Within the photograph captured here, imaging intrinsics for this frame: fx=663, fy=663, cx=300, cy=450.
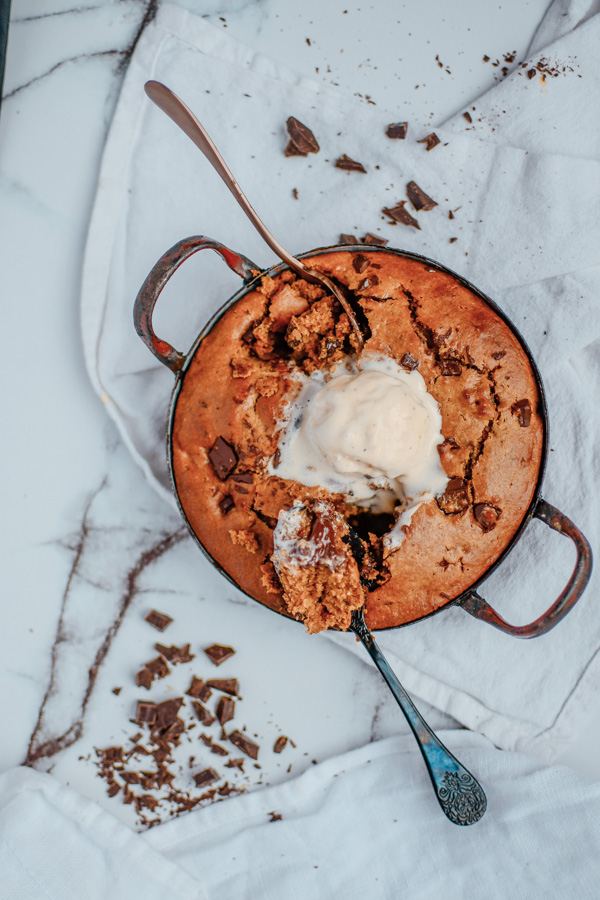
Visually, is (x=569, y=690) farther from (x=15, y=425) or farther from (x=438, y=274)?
(x=15, y=425)

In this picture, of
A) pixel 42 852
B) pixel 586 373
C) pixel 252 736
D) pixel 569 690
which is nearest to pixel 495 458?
pixel 586 373

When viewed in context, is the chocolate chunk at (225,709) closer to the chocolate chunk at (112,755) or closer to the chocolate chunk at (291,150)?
the chocolate chunk at (112,755)

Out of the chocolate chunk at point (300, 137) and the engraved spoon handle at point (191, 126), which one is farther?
the chocolate chunk at point (300, 137)

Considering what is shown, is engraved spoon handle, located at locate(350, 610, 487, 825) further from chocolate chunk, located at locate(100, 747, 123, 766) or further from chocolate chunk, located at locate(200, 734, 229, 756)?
chocolate chunk, located at locate(100, 747, 123, 766)

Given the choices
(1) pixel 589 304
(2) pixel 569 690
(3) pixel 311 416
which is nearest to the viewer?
(3) pixel 311 416

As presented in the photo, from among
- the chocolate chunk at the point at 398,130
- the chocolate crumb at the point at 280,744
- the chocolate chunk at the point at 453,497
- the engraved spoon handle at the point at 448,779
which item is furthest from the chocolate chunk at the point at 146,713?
the chocolate chunk at the point at 398,130

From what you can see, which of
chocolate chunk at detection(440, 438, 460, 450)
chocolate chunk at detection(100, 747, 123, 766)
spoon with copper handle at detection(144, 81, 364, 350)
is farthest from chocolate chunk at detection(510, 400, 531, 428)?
chocolate chunk at detection(100, 747, 123, 766)
